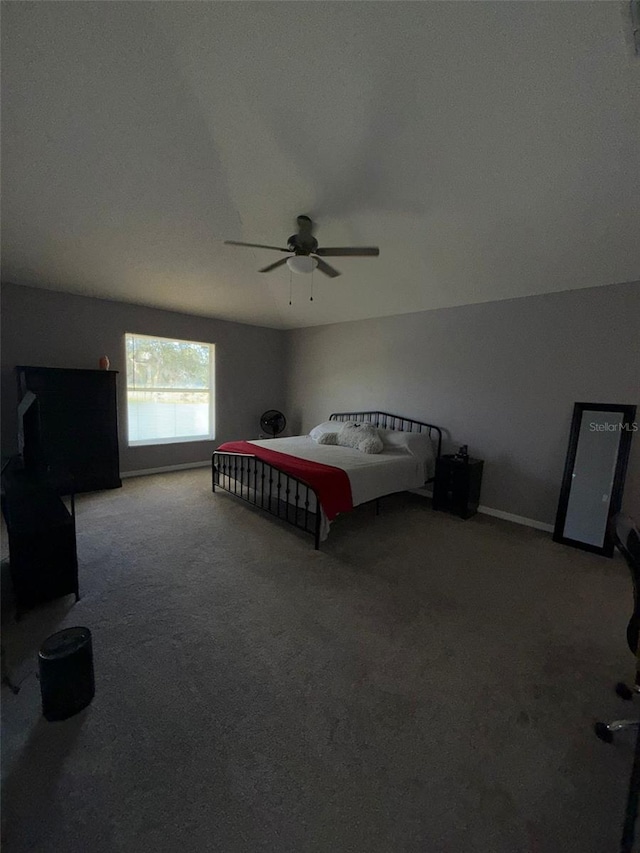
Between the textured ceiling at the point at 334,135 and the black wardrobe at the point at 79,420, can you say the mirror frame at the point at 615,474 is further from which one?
the black wardrobe at the point at 79,420

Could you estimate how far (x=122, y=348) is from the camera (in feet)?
15.8

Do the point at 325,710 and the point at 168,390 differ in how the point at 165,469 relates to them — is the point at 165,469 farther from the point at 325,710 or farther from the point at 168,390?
the point at 325,710

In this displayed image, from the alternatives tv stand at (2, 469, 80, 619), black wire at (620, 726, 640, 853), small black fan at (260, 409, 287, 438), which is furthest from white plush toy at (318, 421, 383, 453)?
black wire at (620, 726, 640, 853)

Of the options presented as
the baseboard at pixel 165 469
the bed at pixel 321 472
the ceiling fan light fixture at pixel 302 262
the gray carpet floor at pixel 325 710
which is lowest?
the gray carpet floor at pixel 325 710

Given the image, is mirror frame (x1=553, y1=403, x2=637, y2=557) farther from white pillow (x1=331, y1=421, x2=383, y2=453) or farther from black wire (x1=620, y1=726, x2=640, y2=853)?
black wire (x1=620, y1=726, x2=640, y2=853)

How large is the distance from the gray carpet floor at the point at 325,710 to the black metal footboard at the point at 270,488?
0.51 meters

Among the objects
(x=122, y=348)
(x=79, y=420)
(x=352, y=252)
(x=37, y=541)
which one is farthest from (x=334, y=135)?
(x=79, y=420)

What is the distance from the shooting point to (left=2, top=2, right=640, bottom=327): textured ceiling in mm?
1822

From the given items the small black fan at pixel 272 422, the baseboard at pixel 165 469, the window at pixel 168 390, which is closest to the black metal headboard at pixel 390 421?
the small black fan at pixel 272 422

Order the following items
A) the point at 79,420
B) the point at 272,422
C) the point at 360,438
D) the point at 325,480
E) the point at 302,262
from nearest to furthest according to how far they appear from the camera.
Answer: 1. the point at 302,262
2. the point at 325,480
3. the point at 79,420
4. the point at 360,438
5. the point at 272,422

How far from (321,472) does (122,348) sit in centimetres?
352

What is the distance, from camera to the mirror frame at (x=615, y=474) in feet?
10.4

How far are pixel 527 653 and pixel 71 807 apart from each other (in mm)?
2166

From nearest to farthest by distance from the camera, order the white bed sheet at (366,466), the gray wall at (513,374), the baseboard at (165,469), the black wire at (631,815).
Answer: the black wire at (631,815), the gray wall at (513,374), the white bed sheet at (366,466), the baseboard at (165,469)
